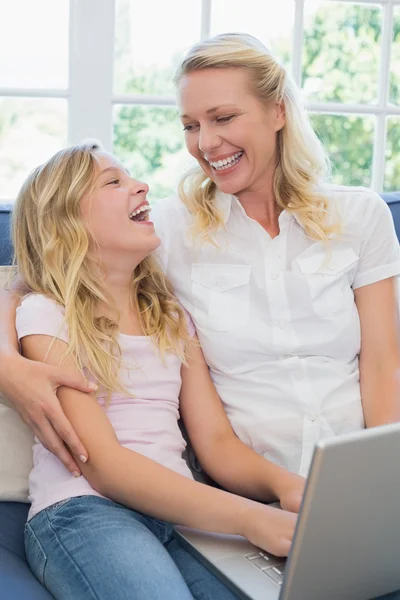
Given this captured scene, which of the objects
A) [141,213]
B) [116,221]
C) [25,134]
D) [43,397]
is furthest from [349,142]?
[43,397]

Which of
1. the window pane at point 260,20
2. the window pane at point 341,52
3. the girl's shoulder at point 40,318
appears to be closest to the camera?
the girl's shoulder at point 40,318

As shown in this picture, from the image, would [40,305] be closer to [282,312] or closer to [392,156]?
[282,312]

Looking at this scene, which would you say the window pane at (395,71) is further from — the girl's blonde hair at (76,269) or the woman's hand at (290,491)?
the woman's hand at (290,491)

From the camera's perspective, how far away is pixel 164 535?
147cm

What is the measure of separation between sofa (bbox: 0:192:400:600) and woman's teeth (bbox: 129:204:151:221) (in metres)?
0.28

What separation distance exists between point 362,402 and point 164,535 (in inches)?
20.0

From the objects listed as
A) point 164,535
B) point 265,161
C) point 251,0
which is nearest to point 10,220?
point 265,161

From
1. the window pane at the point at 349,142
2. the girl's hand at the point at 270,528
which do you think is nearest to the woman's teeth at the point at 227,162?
the girl's hand at the point at 270,528

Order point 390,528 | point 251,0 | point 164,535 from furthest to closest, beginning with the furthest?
point 251,0 → point 164,535 → point 390,528

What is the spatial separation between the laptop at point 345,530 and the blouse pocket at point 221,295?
57cm

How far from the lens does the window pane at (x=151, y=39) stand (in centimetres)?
244

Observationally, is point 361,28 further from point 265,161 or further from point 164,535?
point 164,535

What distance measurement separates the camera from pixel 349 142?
2873 mm

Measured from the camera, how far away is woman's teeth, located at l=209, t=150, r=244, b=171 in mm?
1704
